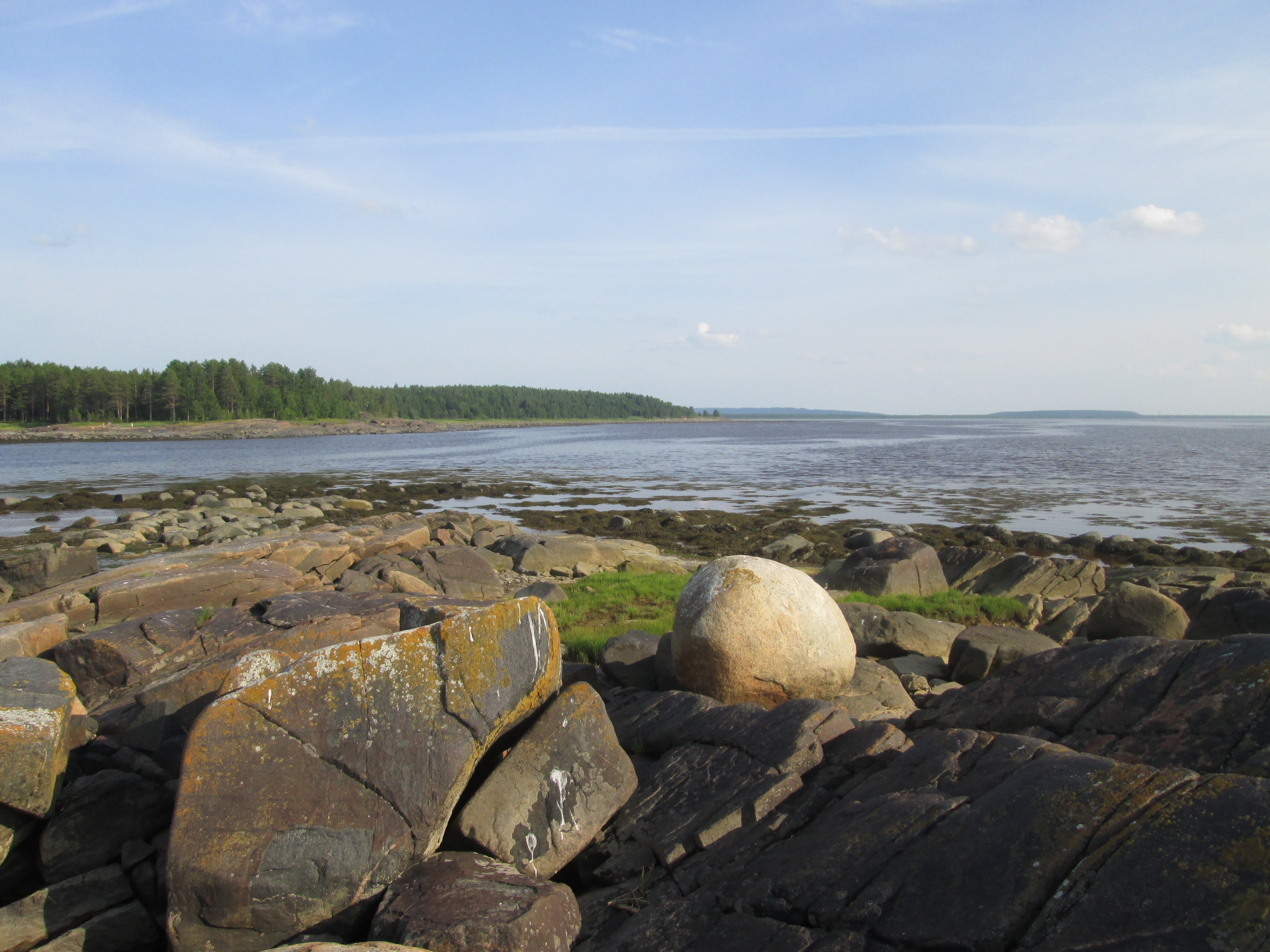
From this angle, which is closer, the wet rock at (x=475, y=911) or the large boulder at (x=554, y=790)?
the wet rock at (x=475, y=911)

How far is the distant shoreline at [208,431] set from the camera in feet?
341

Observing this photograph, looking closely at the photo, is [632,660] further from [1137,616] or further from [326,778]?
[1137,616]

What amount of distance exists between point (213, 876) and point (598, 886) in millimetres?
2611

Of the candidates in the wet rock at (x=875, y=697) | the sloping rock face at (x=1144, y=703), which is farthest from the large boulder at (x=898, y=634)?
the sloping rock face at (x=1144, y=703)

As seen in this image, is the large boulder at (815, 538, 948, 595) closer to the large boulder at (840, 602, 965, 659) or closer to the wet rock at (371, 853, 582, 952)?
the large boulder at (840, 602, 965, 659)

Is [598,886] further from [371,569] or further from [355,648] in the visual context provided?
[371,569]

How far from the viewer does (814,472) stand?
176 ft

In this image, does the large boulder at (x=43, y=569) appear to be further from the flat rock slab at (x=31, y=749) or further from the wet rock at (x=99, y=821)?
the wet rock at (x=99, y=821)

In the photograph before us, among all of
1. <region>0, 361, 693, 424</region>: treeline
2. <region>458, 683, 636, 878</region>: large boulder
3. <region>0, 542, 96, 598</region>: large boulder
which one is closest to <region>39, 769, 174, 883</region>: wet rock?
<region>458, 683, 636, 878</region>: large boulder

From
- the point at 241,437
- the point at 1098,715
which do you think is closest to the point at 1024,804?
the point at 1098,715

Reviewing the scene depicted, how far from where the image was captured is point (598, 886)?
5.59 m

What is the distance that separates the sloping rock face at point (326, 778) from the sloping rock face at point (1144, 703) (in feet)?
14.4

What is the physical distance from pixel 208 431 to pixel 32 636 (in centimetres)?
12770

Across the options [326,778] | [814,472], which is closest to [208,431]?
[814,472]
